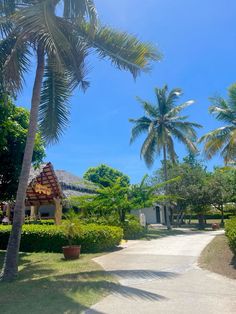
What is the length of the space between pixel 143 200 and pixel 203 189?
1159cm

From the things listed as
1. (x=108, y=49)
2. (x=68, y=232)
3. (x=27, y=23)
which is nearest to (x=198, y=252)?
(x=68, y=232)

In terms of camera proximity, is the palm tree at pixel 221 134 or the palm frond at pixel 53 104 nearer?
the palm frond at pixel 53 104

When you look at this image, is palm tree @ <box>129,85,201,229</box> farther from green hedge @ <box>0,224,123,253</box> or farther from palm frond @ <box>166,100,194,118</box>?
green hedge @ <box>0,224,123,253</box>

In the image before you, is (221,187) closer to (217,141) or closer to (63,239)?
(217,141)

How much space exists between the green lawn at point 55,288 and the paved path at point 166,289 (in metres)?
0.40

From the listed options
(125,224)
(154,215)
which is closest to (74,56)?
(125,224)

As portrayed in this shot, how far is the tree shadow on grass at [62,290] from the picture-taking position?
22.5ft

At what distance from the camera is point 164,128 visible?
32250 millimetres

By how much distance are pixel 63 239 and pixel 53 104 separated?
269 inches

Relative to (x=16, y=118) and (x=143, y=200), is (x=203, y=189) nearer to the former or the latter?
(x=143, y=200)

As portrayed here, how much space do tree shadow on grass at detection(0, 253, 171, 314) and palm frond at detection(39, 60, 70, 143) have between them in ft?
16.0

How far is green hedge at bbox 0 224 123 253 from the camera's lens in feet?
49.9

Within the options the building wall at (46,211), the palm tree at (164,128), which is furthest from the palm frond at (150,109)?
the building wall at (46,211)

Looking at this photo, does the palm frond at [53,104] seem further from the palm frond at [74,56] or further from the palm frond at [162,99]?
the palm frond at [162,99]
